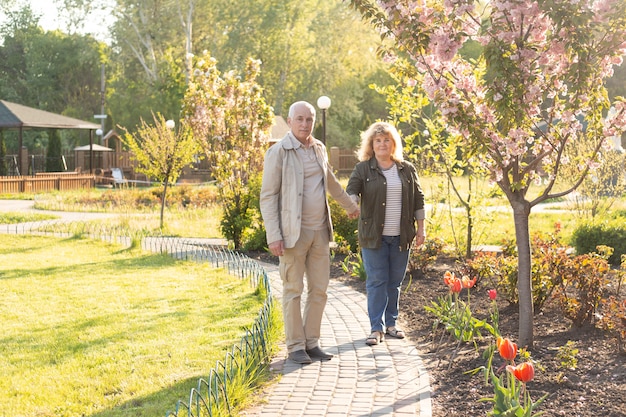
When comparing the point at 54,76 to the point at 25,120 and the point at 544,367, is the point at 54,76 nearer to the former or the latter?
the point at 25,120

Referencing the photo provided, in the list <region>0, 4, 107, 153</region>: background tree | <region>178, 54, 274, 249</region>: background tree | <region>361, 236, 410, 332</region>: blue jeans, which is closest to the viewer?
<region>361, 236, 410, 332</region>: blue jeans

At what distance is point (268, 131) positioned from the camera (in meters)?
13.3

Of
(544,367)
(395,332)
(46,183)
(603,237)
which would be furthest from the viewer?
(46,183)

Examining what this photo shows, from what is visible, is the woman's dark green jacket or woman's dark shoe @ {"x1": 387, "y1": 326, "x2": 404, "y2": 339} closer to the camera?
the woman's dark green jacket

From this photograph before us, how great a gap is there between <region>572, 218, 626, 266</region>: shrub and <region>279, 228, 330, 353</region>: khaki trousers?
579 centimetres

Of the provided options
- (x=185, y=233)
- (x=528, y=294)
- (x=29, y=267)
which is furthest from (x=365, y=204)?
(x=185, y=233)

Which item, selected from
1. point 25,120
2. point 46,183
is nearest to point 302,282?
point 46,183

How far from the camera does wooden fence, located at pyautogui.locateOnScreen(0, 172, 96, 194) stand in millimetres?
27797

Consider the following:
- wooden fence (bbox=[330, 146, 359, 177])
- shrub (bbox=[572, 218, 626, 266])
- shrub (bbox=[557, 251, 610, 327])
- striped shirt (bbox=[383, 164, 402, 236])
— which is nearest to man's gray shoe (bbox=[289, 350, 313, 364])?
striped shirt (bbox=[383, 164, 402, 236])

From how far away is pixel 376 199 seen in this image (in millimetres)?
6332

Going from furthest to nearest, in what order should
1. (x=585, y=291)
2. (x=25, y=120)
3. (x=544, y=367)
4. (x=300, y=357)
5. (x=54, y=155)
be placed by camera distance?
(x=54, y=155) → (x=25, y=120) → (x=585, y=291) → (x=300, y=357) → (x=544, y=367)

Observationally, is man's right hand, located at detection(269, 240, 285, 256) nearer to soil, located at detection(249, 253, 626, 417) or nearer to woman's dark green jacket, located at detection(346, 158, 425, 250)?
woman's dark green jacket, located at detection(346, 158, 425, 250)

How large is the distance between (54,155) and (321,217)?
30.2 meters

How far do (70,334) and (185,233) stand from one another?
8354 mm
